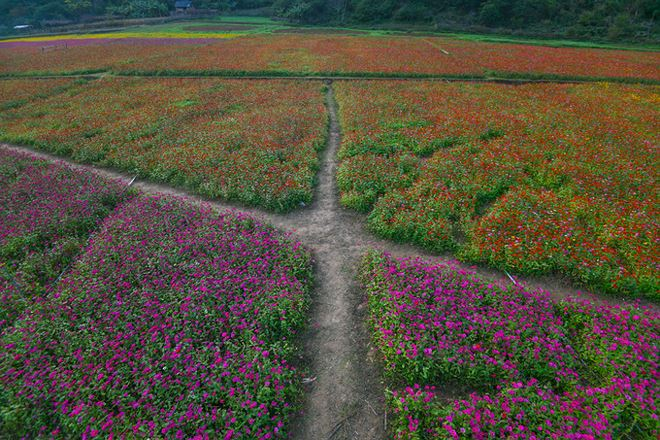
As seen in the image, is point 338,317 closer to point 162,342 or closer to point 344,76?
point 162,342

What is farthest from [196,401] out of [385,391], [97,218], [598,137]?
[598,137]

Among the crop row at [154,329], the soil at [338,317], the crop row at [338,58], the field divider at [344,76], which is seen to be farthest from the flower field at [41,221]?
the crop row at [338,58]

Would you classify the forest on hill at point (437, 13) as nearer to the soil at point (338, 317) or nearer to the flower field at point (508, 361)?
the soil at point (338, 317)

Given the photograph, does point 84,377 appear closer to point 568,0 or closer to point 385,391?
point 385,391

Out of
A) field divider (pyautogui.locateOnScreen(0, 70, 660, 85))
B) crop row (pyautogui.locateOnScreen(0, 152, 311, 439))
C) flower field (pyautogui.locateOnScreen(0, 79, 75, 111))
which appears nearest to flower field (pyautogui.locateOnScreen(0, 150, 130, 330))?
crop row (pyautogui.locateOnScreen(0, 152, 311, 439))

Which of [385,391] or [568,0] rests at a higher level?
[568,0]

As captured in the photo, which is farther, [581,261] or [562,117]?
[562,117]
